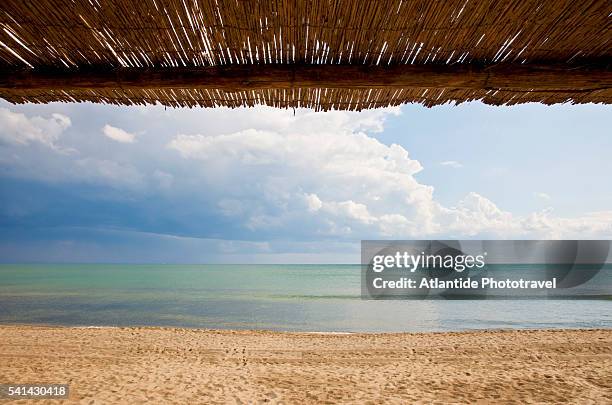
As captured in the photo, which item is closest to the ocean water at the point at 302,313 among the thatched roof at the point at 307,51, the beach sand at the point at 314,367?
the beach sand at the point at 314,367

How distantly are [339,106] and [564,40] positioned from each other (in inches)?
47.4

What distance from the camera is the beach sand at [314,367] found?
12.5 feet

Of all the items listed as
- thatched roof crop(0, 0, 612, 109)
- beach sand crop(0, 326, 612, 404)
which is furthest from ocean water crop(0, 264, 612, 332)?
thatched roof crop(0, 0, 612, 109)

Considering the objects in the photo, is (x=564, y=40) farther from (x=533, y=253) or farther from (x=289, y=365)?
(x=533, y=253)

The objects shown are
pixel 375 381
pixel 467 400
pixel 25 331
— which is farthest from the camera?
pixel 25 331

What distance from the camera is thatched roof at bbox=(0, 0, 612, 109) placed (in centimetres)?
177

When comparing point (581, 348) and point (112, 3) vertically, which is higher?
point (112, 3)

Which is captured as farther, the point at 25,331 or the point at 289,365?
the point at 25,331

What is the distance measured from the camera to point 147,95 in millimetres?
2412

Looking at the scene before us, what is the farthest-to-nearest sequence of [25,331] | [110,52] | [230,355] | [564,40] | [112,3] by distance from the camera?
[25,331] < [230,355] < [110,52] < [564,40] < [112,3]

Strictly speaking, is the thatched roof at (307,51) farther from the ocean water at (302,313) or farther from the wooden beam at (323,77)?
the ocean water at (302,313)

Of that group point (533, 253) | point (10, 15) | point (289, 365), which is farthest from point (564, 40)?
point (533, 253)

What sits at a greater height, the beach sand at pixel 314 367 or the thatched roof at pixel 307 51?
the thatched roof at pixel 307 51

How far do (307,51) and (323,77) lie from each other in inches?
6.5
